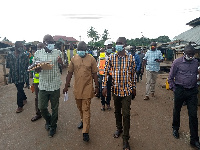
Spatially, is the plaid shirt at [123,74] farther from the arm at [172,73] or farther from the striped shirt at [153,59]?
the striped shirt at [153,59]

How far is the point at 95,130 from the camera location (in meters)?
3.57

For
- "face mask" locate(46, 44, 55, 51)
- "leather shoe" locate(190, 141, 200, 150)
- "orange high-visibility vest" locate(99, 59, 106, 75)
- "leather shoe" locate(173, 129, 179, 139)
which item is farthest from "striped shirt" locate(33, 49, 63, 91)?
"leather shoe" locate(190, 141, 200, 150)

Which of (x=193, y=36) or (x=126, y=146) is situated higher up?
(x=193, y=36)

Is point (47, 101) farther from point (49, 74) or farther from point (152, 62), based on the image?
point (152, 62)

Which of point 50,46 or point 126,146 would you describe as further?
point 50,46

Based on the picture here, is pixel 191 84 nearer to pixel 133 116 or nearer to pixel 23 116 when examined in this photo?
pixel 133 116

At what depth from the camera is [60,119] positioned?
13.8ft

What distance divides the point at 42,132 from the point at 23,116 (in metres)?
1.25

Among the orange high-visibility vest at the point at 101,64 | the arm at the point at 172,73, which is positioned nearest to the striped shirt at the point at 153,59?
the orange high-visibility vest at the point at 101,64

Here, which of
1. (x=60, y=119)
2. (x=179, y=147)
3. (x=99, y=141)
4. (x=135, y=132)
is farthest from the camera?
(x=60, y=119)

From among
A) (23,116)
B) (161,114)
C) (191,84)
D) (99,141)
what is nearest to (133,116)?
(161,114)

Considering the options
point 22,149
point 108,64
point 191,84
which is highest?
point 108,64

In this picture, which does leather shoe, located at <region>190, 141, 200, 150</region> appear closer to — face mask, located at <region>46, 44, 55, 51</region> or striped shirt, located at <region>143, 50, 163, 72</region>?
striped shirt, located at <region>143, 50, 163, 72</region>

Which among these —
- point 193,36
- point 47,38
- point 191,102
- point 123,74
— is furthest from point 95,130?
point 193,36
